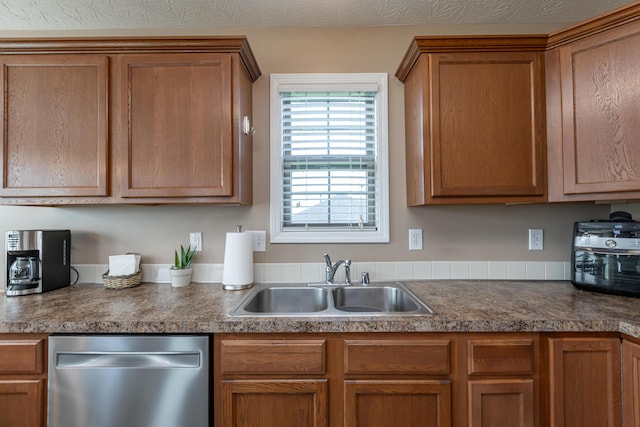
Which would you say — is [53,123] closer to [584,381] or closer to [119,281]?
[119,281]

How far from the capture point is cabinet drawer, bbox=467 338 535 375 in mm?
1102

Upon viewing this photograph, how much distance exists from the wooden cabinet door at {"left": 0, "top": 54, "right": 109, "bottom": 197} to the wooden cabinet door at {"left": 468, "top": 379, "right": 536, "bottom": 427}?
1963mm

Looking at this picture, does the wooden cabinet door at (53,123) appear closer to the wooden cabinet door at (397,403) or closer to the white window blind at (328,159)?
the white window blind at (328,159)

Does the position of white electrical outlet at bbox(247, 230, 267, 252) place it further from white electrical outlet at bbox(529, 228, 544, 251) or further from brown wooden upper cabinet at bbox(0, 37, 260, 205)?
white electrical outlet at bbox(529, 228, 544, 251)

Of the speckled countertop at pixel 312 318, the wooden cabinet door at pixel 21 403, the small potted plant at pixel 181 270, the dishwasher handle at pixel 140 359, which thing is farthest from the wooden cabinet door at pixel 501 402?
the wooden cabinet door at pixel 21 403

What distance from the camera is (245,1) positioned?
5.38 feet

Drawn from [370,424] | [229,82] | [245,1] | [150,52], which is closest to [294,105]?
[229,82]

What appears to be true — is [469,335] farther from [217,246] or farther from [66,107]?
[66,107]

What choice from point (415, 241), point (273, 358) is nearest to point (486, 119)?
point (415, 241)

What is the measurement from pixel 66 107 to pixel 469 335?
2.20 m

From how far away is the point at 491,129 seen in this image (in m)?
1.47

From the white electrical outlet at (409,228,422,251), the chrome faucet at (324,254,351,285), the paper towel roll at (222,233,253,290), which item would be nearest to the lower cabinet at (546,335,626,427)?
the white electrical outlet at (409,228,422,251)

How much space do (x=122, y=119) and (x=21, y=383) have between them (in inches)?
48.1

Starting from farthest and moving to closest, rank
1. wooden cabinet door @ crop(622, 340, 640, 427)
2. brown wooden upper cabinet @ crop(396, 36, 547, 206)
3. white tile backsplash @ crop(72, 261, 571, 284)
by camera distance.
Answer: white tile backsplash @ crop(72, 261, 571, 284) → brown wooden upper cabinet @ crop(396, 36, 547, 206) → wooden cabinet door @ crop(622, 340, 640, 427)
